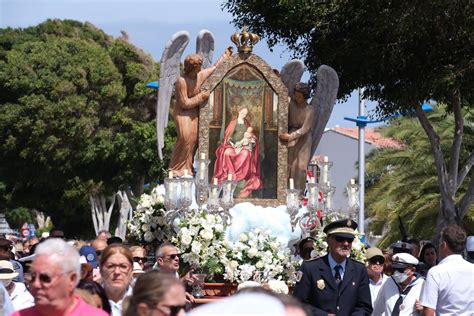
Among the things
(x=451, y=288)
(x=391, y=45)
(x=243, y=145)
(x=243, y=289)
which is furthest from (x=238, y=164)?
(x=243, y=289)

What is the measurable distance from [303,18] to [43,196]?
2614 centimetres

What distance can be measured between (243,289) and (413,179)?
32.0 meters

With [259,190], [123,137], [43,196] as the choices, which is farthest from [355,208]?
[43,196]

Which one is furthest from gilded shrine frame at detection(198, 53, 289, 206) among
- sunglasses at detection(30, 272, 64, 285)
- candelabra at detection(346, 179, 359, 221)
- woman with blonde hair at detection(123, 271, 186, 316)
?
woman with blonde hair at detection(123, 271, 186, 316)

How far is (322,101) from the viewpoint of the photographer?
19188 mm

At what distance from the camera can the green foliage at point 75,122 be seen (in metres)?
41.7

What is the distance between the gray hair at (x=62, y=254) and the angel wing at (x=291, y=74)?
13381 mm

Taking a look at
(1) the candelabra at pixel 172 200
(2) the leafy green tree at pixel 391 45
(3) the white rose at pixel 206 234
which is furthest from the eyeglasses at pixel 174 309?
(2) the leafy green tree at pixel 391 45

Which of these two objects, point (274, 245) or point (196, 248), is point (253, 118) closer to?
point (274, 245)

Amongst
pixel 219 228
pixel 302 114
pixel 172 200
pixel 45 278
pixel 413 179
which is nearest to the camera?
pixel 45 278

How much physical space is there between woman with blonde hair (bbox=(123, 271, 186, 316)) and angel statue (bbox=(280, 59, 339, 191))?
542 inches

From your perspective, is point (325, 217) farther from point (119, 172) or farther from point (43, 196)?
point (43, 196)

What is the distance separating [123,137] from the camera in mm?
41844

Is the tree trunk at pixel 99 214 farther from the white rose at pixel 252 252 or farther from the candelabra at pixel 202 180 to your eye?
the white rose at pixel 252 252
